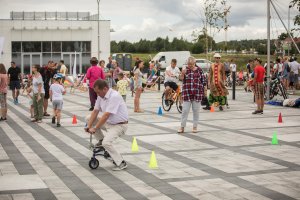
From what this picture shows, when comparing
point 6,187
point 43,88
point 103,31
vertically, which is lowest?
point 6,187

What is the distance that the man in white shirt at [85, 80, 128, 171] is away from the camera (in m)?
9.39

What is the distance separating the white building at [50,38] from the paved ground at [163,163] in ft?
119

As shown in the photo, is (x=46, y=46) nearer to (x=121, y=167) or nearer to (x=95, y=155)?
(x=95, y=155)

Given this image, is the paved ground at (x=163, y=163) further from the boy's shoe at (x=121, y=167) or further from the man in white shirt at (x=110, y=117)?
the man in white shirt at (x=110, y=117)

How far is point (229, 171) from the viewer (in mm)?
9367

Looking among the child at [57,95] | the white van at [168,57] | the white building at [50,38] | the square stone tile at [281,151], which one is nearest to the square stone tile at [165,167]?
the square stone tile at [281,151]

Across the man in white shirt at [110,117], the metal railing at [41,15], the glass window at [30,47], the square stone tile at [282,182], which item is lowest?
the square stone tile at [282,182]

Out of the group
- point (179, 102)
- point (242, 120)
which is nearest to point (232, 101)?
point (179, 102)

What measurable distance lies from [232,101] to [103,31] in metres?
32.3

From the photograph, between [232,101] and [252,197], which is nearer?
[252,197]

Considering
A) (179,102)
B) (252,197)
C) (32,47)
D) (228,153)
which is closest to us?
(252,197)

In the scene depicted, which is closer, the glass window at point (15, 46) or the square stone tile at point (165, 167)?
the square stone tile at point (165, 167)

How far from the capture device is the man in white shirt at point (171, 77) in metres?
19.3

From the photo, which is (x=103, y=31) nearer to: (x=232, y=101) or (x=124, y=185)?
(x=232, y=101)
